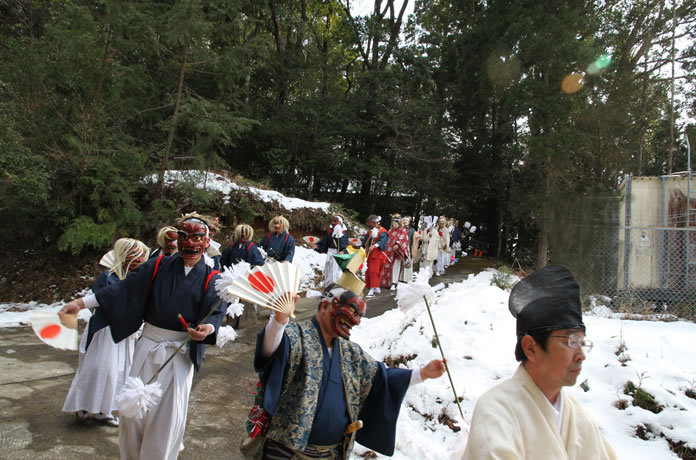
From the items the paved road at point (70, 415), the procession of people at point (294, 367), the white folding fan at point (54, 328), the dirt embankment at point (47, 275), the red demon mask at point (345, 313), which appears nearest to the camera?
the procession of people at point (294, 367)

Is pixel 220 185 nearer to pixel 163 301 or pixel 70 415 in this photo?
pixel 70 415

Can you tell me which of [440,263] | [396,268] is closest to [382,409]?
[396,268]

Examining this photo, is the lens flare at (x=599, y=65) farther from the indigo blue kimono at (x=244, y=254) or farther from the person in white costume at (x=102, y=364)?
the person in white costume at (x=102, y=364)

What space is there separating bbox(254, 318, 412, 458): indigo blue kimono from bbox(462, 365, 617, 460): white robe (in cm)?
85

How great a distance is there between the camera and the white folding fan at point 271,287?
88.6 inches

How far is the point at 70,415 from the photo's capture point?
4.39 meters

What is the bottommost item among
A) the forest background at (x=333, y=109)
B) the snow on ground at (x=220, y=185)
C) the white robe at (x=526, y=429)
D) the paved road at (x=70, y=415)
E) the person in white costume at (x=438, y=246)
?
the paved road at (x=70, y=415)

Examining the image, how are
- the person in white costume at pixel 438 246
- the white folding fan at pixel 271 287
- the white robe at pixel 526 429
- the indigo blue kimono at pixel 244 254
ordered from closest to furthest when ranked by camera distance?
1. the white robe at pixel 526 429
2. the white folding fan at pixel 271 287
3. the indigo blue kimono at pixel 244 254
4. the person in white costume at pixel 438 246

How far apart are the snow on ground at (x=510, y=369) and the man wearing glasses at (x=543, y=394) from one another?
1.47 ft

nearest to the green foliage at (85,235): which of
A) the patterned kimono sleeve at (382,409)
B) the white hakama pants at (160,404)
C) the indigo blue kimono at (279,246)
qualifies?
the indigo blue kimono at (279,246)

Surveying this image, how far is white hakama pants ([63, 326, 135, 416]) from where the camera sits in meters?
4.18

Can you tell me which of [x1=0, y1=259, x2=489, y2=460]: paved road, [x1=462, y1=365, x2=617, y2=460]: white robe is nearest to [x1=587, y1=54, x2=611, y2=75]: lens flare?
[x1=0, y1=259, x2=489, y2=460]: paved road

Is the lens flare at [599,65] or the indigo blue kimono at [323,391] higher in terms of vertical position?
the lens flare at [599,65]

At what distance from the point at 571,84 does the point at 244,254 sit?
16339 millimetres
